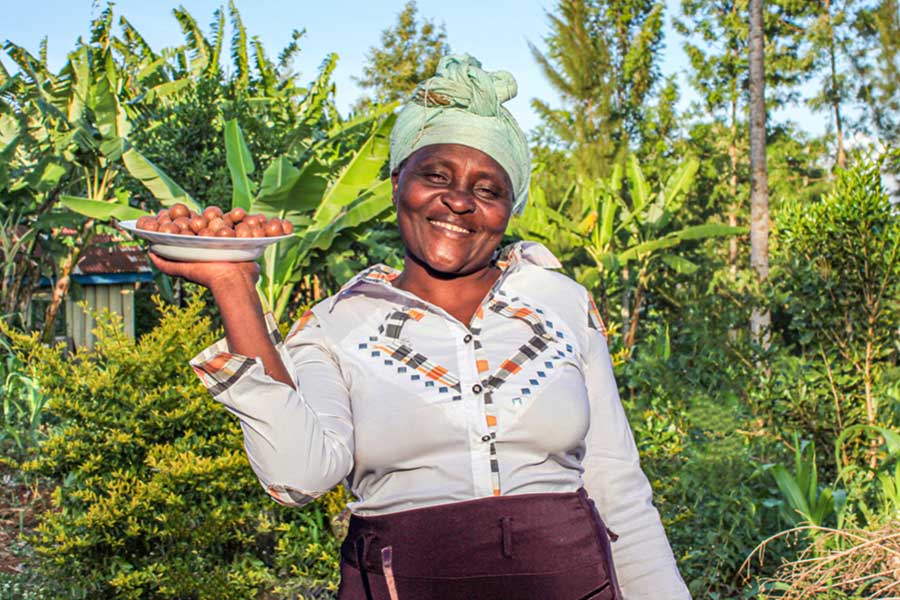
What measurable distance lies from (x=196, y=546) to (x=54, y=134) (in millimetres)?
6461

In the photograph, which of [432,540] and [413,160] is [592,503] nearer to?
[432,540]

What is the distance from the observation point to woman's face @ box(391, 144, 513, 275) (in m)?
1.69

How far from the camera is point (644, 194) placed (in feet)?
34.1

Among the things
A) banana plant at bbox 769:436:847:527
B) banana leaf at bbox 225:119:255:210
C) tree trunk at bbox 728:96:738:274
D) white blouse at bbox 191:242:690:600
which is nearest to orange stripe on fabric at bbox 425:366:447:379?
white blouse at bbox 191:242:690:600

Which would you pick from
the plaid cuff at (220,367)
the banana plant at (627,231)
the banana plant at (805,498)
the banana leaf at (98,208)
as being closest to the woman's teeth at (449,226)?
the plaid cuff at (220,367)

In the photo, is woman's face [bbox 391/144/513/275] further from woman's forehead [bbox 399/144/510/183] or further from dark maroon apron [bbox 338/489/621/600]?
dark maroon apron [bbox 338/489/621/600]

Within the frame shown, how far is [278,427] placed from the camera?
1301 mm

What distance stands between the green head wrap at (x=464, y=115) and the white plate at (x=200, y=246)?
514mm

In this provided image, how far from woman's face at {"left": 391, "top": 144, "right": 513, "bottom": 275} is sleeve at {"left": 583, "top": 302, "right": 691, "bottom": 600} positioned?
339mm

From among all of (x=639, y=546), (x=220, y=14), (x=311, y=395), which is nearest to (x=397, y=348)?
(x=311, y=395)

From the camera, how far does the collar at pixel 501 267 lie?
1703 millimetres

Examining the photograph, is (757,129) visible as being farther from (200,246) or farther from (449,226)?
(200,246)

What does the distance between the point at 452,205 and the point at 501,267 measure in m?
0.26

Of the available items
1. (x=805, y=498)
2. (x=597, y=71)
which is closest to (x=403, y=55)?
(x=597, y=71)
